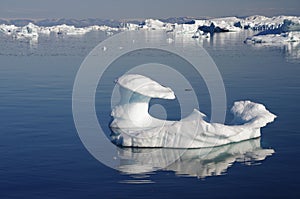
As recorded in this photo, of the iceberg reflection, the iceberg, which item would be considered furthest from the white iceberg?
the iceberg reflection

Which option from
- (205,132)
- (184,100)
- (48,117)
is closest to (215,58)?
(184,100)

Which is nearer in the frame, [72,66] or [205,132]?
[205,132]

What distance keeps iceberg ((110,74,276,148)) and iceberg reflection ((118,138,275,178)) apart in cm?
27

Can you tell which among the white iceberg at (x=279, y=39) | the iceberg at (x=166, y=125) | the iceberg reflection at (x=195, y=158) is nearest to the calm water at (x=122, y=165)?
the iceberg reflection at (x=195, y=158)

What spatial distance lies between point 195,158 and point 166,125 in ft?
6.99

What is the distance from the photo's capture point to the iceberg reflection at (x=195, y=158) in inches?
534

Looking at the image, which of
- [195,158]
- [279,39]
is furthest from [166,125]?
[279,39]

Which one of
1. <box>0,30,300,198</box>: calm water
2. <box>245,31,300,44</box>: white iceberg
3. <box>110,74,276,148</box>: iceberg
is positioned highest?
<box>245,31,300,44</box>: white iceberg

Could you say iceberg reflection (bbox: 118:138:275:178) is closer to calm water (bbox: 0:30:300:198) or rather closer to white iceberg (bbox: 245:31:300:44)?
calm water (bbox: 0:30:300:198)

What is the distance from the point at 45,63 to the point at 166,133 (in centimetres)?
3108

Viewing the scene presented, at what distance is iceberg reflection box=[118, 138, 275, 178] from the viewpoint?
44.5ft

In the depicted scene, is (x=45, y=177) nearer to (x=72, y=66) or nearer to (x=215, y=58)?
(x=72, y=66)

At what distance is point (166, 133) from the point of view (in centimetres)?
1528

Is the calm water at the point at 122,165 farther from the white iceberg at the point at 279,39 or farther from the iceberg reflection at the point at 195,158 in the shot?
the white iceberg at the point at 279,39
